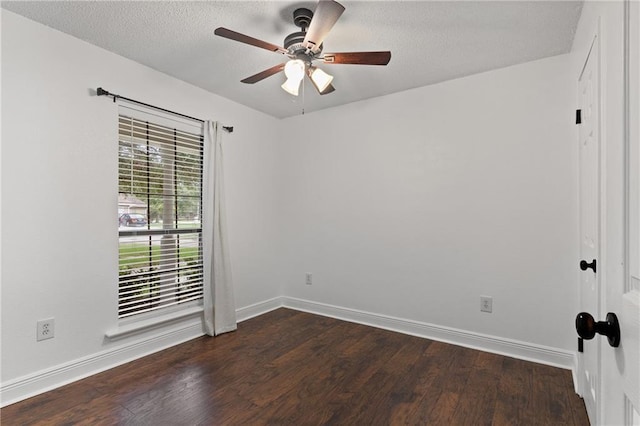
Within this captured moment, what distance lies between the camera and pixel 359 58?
6.59 feet

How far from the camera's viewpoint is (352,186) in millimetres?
3555

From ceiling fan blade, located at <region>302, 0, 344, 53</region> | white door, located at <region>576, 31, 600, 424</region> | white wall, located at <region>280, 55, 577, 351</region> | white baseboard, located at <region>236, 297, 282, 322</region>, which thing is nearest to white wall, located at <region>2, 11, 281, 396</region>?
white baseboard, located at <region>236, 297, 282, 322</region>

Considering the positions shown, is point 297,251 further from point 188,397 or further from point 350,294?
point 188,397

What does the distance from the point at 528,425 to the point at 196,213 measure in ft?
9.86

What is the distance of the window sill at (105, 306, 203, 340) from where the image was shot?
249cm

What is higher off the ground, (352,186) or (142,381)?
(352,186)

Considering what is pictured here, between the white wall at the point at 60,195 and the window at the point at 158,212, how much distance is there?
0.11m

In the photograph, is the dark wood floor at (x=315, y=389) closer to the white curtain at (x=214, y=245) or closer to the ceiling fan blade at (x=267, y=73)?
the white curtain at (x=214, y=245)

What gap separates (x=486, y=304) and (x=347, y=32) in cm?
246

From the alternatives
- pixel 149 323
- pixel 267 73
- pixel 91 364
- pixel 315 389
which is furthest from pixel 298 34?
pixel 91 364

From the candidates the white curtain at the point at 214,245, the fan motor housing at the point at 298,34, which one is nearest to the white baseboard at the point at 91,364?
the white curtain at the point at 214,245

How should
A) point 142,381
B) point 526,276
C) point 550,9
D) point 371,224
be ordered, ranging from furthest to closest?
point 371,224
point 526,276
point 142,381
point 550,9

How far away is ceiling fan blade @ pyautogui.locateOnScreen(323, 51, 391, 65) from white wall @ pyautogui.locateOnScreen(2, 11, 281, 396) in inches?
66.6

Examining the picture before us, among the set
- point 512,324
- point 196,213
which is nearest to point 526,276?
point 512,324
